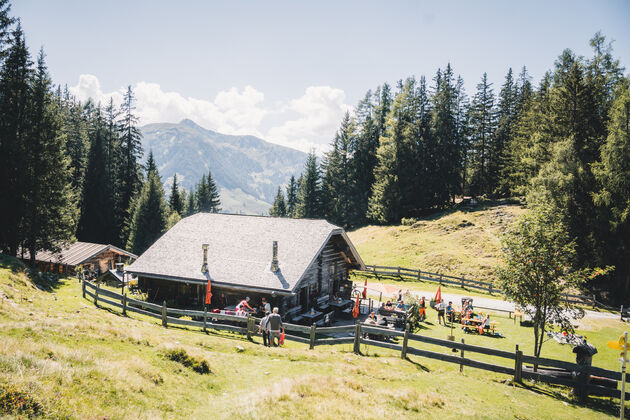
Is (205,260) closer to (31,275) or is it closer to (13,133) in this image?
(31,275)

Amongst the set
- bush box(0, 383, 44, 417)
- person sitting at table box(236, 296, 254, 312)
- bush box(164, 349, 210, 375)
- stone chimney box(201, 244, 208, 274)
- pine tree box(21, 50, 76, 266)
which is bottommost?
person sitting at table box(236, 296, 254, 312)

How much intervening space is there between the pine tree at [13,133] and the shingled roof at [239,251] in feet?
37.6

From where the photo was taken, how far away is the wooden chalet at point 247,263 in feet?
66.8

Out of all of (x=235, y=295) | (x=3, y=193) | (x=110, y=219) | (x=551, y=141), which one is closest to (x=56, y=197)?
(x=3, y=193)

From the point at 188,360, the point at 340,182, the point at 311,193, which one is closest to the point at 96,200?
the point at 311,193

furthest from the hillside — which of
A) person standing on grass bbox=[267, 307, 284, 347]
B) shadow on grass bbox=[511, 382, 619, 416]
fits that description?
person standing on grass bbox=[267, 307, 284, 347]

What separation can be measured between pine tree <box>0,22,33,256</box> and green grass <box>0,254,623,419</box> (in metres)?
15.0

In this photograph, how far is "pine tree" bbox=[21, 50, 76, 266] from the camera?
87.0ft

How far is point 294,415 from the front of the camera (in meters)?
7.66

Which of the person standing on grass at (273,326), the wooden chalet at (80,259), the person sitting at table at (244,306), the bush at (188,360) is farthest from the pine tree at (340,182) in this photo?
the bush at (188,360)

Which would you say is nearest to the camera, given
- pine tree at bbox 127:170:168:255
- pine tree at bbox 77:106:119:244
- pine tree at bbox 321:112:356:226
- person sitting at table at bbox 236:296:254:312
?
person sitting at table at bbox 236:296:254:312

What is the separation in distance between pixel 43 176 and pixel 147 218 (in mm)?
21322

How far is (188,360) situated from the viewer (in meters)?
10.1

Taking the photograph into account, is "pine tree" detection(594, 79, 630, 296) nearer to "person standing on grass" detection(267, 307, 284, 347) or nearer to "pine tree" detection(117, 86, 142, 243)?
"person standing on grass" detection(267, 307, 284, 347)
